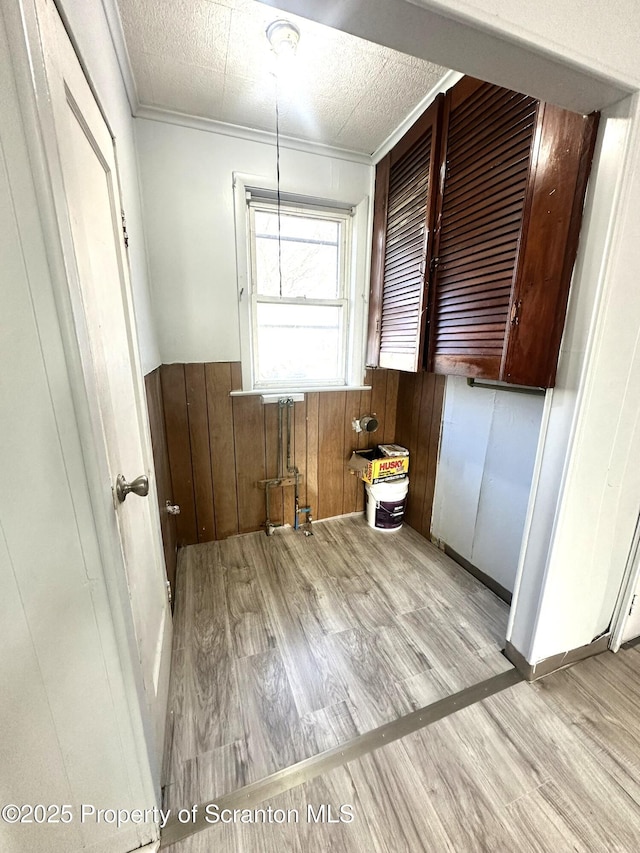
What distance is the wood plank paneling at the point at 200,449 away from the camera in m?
2.02

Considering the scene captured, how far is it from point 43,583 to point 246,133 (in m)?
2.28

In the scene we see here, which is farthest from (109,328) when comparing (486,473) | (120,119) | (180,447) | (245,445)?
(486,473)

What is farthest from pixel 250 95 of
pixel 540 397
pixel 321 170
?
pixel 540 397

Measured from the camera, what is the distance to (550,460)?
1184 mm

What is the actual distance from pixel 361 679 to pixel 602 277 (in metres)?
1.66

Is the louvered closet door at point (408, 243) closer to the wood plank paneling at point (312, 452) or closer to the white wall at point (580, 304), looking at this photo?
the wood plank paneling at point (312, 452)

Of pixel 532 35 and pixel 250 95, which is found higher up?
pixel 250 95

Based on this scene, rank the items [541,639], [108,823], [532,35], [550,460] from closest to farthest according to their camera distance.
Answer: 1. [532,35]
2. [108,823]
3. [550,460]
4. [541,639]

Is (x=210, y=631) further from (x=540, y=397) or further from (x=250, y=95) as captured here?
(x=250, y=95)

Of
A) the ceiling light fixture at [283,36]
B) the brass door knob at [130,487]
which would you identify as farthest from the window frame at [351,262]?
the brass door knob at [130,487]

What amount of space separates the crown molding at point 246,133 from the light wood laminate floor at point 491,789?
2821mm

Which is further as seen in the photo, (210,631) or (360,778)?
(210,631)

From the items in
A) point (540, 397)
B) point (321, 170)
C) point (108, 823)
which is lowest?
point (108, 823)

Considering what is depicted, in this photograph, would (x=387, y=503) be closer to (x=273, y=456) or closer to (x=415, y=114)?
(x=273, y=456)
